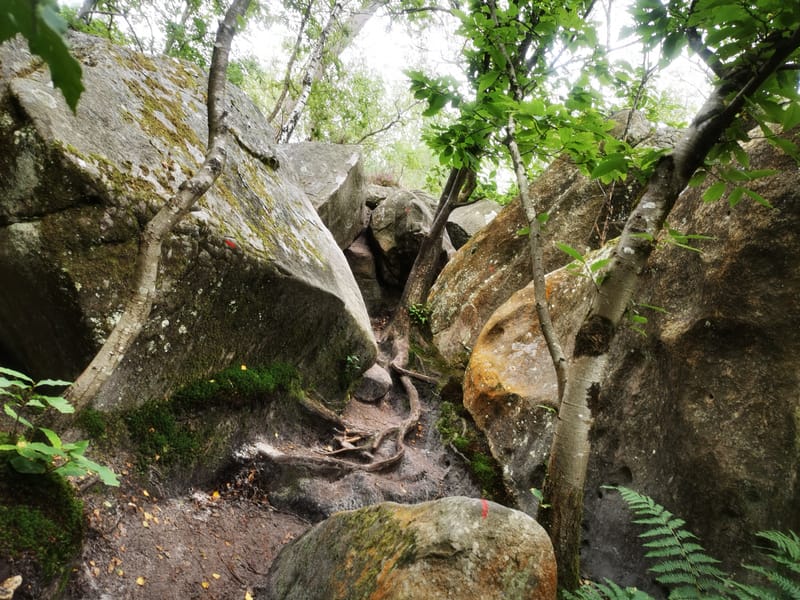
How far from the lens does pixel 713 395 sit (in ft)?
14.2

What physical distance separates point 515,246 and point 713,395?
5262 millimetres

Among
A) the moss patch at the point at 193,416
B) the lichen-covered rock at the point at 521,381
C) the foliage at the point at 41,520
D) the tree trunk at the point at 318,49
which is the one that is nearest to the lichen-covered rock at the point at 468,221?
the tree trunk at the point at 318,49

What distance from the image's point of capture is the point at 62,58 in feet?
2.01

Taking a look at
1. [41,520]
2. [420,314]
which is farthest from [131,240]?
[420,314]

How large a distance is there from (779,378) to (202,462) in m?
5.42

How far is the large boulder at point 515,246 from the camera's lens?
340 inches

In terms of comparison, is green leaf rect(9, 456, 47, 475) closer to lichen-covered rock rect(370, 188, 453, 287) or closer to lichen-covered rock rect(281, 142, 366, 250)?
lichen-covered rock rect(281, 142, 366, 250)

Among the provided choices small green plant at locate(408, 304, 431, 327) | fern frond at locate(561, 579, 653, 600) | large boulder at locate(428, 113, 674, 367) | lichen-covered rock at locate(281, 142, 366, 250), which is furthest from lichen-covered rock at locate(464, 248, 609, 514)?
lichen-covered rock at locate(281, 142, 366, 250)

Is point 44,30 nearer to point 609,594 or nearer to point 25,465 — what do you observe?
point 25,465

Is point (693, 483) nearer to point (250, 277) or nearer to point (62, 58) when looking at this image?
point (250, 277)

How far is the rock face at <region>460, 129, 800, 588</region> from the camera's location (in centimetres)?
388

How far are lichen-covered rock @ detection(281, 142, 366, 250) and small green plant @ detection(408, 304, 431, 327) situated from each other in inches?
123

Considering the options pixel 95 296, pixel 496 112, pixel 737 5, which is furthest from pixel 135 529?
pixel 737 5

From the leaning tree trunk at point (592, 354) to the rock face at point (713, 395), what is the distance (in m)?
1.56
